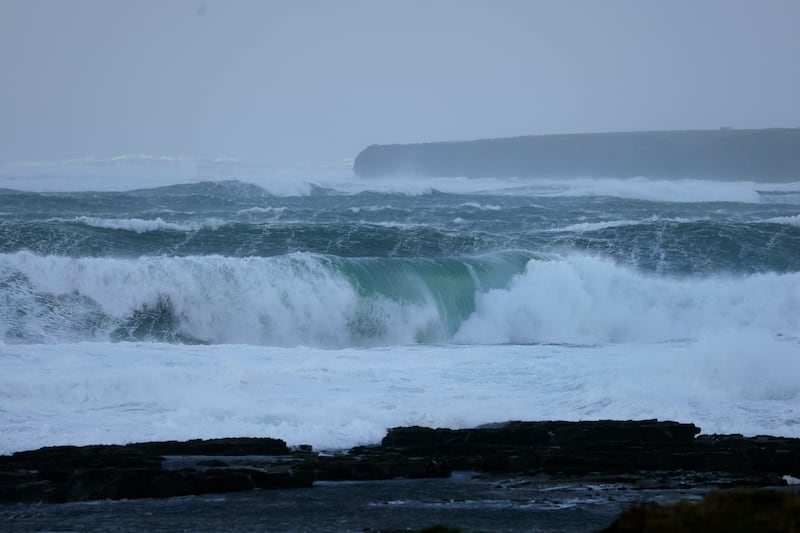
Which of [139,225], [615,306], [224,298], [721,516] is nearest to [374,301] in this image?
[224,298]

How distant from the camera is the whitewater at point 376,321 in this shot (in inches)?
527

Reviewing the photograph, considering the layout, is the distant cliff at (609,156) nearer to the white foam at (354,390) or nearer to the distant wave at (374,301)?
the distant wave at (374,301)

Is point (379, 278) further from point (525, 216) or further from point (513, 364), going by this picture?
point (525, 216)

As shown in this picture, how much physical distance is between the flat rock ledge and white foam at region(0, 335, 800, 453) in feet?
→ 2.82

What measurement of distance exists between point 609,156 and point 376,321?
6563cm

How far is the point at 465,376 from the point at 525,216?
78.0 ft

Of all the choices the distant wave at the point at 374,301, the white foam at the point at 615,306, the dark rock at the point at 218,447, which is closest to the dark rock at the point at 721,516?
the dark rock at the point at 218,447

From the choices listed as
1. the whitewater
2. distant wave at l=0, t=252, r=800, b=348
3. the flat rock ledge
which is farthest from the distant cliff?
the flat rock ledge

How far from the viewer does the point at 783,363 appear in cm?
1585

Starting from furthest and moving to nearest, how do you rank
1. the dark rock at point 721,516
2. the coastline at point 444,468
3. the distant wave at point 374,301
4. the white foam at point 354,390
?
the distant wave at point 374,301 → the white foam at point 354,390 → the coastline at point 444,468 → the dark rock at point 721,516

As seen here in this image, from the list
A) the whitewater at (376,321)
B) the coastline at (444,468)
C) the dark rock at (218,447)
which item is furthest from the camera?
the whitewater at (376,321)

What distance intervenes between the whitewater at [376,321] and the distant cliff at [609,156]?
131 ft

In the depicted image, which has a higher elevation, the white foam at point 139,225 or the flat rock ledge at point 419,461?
the white foam at point 139,225

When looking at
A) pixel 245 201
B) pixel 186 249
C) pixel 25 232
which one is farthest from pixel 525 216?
pixel 25 232
